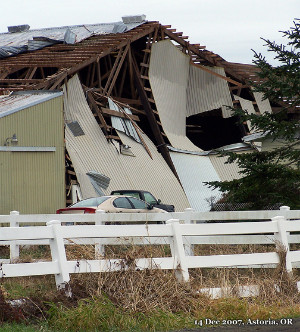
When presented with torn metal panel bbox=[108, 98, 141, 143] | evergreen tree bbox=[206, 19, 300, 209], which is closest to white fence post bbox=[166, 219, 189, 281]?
evergreen tree bbox=[206, 19, 300, 209]

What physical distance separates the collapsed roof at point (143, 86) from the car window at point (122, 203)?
20.6 ft

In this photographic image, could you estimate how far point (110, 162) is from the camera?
33.6 metres

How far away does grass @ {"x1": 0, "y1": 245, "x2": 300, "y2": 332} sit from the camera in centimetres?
880

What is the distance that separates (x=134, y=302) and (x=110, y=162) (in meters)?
24.3

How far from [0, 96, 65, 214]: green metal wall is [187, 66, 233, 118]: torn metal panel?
16.3 m

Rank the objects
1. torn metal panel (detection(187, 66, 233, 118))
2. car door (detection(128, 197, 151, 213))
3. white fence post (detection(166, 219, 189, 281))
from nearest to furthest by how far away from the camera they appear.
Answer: white fence post (detection(166, 219, 189, 281)) < car door (detection(128, 197, 151, 213)) < torn metal panel (detection(187, 66, 233, 118))

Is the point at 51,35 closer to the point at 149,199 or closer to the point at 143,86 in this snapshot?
the point at 143,86

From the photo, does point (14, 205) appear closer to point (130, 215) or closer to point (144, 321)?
point (130, 215)

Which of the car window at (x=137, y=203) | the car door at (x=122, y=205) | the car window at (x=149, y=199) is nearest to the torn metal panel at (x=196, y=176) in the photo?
the car window at (x=149, y=199)

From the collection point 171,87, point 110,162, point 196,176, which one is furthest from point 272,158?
point 171,87

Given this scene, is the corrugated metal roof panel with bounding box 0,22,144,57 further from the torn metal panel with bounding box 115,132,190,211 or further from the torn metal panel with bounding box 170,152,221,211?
the torn metal panel with bounding box 170,152,221,211

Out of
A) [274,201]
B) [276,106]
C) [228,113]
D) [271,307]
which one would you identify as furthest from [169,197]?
[271,307]

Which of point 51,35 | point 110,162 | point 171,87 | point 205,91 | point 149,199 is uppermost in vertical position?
point 51,35

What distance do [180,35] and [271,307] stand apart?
33.2 metres
